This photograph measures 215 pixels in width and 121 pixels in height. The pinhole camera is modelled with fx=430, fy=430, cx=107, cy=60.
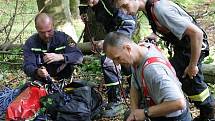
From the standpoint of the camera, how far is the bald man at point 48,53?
4695mm

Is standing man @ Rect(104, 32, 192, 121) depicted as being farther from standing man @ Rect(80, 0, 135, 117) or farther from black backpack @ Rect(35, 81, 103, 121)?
standing man @ Rect(80, 0, 135, 117)

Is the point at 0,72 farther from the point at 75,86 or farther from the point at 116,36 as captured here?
the point at 116,36

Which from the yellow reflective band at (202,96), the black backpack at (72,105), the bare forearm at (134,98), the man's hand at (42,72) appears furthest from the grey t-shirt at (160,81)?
the man's hand at (42,72)

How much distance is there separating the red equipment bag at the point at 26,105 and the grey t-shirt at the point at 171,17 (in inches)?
71.3

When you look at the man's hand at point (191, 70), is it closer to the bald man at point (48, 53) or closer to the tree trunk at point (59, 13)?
the bald man at point (48, 53)

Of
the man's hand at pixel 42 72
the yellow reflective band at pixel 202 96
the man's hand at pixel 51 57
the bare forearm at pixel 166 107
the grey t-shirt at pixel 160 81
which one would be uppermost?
the grey t-shirt at pixel 160 81

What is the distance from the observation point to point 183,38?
3.70 m

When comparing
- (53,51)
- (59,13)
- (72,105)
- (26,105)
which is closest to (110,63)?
(53,51)

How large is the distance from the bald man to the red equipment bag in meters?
0.17

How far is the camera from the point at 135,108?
3.21m

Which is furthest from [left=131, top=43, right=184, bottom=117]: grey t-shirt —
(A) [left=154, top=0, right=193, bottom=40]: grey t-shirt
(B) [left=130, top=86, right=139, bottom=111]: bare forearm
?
(A) [left=154, top=0, right=193, bottom=40]: grey t-shirt

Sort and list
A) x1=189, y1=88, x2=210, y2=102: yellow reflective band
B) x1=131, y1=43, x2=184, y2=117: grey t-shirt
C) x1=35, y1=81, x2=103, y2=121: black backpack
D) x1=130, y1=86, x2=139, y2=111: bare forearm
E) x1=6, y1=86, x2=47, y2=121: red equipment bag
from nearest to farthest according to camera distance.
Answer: x1=131, y1=43, x2=184, y2=117: grey t-shirt
x1=130, y1=86, x2=139, y2=111: bare forearm
x1=189, y1=88, x2=210, y2=102: yellow reflective band
x1=35, y1=81, x2=103, y2=121: black backpack
x1=6, y1=86, x2=47, y2=121: red equipment bag

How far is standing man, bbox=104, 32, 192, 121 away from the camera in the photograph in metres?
2.72

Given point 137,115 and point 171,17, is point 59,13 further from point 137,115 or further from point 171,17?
point 137,115
